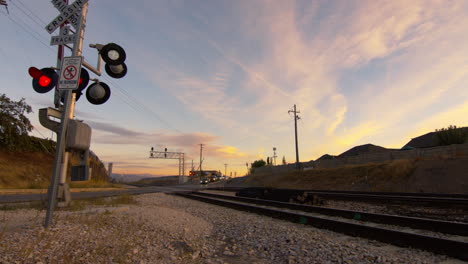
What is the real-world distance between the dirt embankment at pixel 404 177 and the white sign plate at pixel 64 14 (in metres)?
26.3

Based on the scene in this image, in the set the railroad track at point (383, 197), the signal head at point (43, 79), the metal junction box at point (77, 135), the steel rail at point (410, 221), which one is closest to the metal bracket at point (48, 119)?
the metal junction box at point (77, 135)

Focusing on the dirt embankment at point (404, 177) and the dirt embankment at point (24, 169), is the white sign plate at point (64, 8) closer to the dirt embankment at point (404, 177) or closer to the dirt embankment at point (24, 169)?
the dirt embankment at point (24, 169)

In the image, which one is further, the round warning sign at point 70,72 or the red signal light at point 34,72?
the round warning sign at point 70,72

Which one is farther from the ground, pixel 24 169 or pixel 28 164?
pixel 28 164

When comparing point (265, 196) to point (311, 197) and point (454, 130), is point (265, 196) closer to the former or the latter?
Result: point (311, 197)

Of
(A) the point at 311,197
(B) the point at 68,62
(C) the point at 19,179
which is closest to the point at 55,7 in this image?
(B) the point at 68,62

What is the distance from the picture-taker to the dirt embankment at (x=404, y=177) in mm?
21453

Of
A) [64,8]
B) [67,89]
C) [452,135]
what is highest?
[452,135]

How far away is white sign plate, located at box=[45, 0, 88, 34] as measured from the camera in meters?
5.97

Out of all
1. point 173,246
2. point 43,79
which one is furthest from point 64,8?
point 173,246

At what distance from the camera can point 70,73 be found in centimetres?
567

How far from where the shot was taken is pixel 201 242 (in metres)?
5.77

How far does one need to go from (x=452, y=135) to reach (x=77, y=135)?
5529 cm

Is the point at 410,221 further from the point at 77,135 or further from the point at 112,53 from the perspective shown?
the point at 112,53
